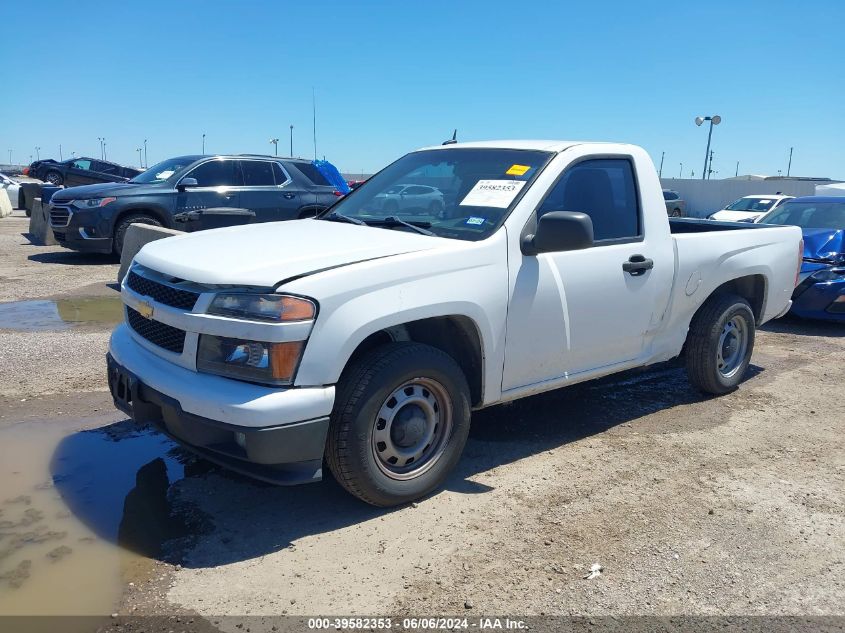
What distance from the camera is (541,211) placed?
4156 mm

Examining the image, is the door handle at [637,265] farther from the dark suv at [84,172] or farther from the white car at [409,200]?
the dark suv at [84,172]

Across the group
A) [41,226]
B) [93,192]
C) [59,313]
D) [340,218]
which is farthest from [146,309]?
[41,226]

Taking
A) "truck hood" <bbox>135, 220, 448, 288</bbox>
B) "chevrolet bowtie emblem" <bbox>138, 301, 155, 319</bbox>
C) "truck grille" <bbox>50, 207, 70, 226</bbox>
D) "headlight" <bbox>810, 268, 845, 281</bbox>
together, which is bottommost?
"headlight" <bbox>810, 268, 845, 281</bbox>

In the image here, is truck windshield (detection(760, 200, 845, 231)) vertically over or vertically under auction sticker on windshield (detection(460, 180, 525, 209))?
under

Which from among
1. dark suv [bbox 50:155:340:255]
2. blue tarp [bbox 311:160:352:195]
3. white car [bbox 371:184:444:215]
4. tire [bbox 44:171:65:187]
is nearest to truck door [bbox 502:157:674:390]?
white car [bbox 371:184:444:215]

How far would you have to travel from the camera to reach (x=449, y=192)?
14.4 ft

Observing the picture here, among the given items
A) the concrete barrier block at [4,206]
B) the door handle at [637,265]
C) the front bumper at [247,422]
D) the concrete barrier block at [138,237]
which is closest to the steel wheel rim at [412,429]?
the front bumper at [247,422]

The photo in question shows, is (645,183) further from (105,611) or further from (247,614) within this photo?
(105,611)

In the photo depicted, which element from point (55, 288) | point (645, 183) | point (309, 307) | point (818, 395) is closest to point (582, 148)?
point (645, 183)

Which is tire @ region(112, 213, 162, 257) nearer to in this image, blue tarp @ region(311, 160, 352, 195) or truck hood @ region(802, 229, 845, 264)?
blue tarp @ region(311, 160, 352, 195)

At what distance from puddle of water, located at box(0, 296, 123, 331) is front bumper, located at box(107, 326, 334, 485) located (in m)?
4.53

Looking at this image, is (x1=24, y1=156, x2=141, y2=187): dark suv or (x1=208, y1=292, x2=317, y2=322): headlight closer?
(x1=208, y1=292, x2=317, y2=322): headlight

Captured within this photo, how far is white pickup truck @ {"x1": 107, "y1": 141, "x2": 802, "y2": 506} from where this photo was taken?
316cm

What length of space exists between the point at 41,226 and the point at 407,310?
A: 1387 cm
